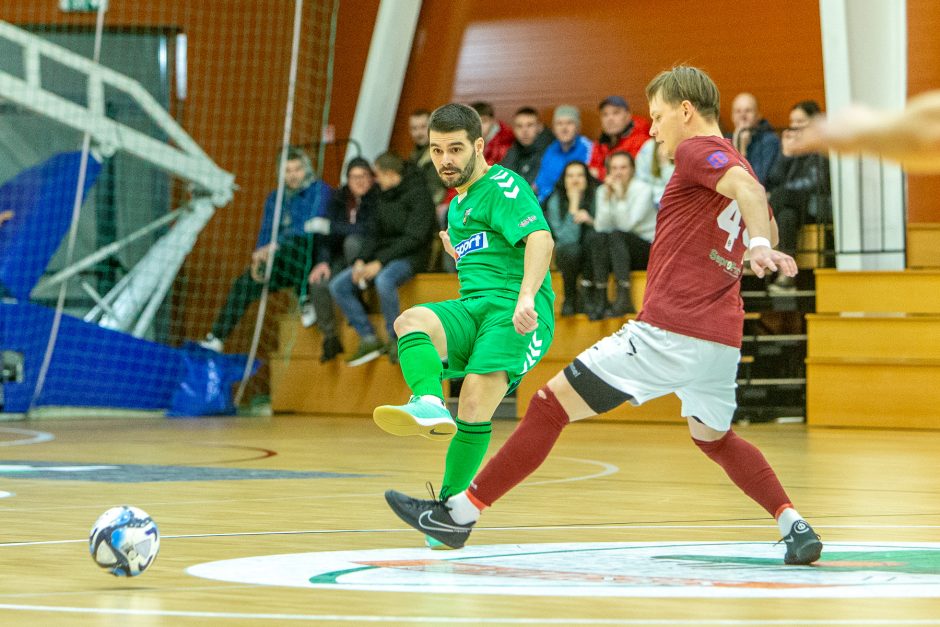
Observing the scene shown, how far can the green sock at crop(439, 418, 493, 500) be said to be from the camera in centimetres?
507

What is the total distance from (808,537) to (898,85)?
30.5 feet

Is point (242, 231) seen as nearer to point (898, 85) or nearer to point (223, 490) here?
point (898, 85)

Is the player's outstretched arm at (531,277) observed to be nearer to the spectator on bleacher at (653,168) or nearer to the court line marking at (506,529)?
the court line marking at (506,529)

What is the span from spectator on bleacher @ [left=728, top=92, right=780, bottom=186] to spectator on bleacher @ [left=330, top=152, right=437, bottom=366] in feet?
9.65

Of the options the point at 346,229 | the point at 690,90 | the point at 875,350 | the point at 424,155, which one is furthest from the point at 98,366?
the point at 690,90

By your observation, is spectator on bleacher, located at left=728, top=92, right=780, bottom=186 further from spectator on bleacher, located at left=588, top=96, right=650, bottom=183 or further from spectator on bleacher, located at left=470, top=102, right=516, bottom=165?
spectator on bleacher, located at left=470, top=102, right=516, bottom=165

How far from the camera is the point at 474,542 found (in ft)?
16.6

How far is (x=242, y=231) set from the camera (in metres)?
16.6

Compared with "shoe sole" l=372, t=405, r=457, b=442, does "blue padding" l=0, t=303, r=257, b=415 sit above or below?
below

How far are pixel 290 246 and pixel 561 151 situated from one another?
2937mm

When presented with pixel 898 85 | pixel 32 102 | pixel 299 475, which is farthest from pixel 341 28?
pixel 299 475

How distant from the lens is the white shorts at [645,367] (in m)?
4.62

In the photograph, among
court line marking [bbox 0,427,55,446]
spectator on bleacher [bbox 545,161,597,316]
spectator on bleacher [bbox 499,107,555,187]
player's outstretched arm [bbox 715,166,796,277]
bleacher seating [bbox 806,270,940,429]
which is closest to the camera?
player's outstretched arm [bbox 715,166,796,277]

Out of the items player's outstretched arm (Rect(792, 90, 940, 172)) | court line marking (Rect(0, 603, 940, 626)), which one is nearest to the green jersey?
court line marking (Rect(0, 603, 940, 626))
